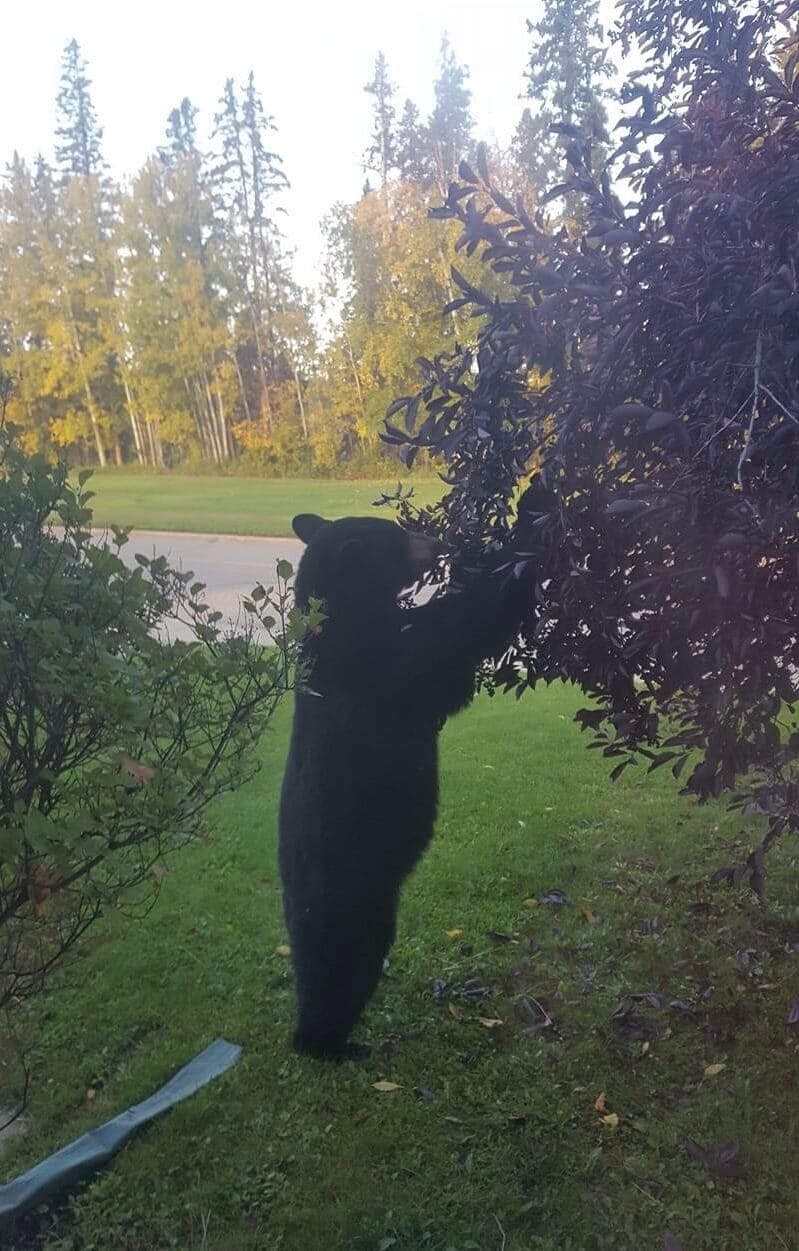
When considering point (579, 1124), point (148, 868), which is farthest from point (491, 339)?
point (579, 1124)

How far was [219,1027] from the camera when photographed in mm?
3055

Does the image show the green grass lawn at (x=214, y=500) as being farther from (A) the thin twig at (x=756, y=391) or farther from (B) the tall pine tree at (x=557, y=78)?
(A) the thin twig at (x=756, y=391)

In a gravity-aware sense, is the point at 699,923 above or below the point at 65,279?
below

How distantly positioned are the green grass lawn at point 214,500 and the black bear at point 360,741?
7.70ft

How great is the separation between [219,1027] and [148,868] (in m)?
1.57

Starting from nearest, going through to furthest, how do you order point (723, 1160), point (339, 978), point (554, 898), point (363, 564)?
point (723, 1160) < point (363, 564) < point (339, 978) < point (554, 898)

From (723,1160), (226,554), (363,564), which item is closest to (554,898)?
(723,1160)

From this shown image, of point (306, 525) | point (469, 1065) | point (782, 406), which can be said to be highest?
point (782, 406)

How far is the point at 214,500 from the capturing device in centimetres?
790

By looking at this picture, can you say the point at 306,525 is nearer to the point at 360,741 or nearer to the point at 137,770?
the point at 360,741

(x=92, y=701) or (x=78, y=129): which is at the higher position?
(x=78, y=129)

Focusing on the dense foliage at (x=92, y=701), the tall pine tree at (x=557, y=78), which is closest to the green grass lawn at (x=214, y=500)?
the tall pine tree at (x=557, y=78)

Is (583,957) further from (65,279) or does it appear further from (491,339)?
(65,279)

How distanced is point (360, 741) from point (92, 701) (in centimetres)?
133
